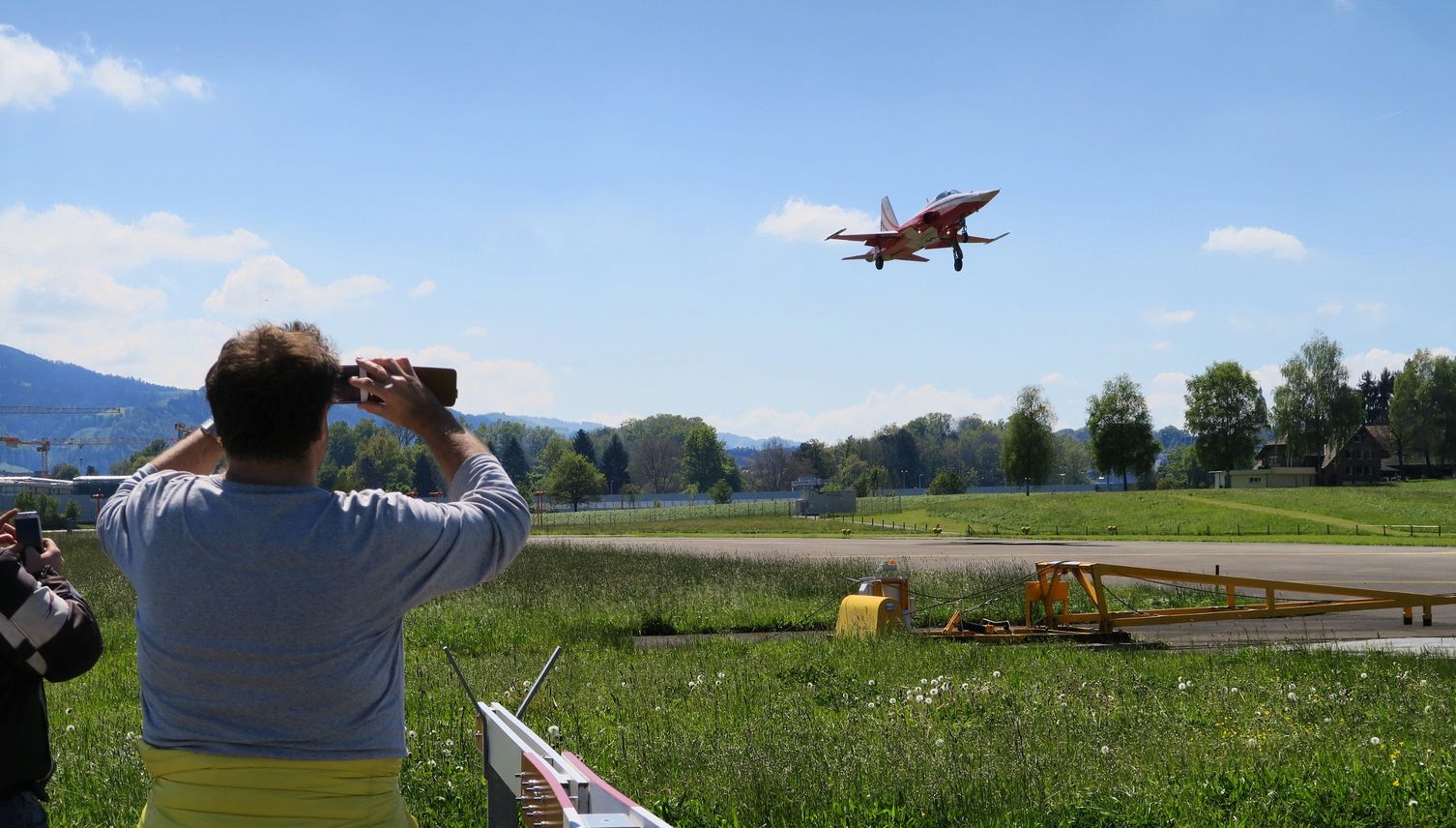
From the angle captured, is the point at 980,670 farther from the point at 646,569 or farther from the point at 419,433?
the point at 646,569

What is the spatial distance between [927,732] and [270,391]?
6.36 m

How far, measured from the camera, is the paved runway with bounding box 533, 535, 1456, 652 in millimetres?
16266

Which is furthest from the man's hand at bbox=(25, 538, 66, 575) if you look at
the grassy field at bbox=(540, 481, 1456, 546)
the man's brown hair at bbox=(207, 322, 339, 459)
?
the grassy field at bbox=(540, 481, 1456, 546)

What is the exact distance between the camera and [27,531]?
10.7ft

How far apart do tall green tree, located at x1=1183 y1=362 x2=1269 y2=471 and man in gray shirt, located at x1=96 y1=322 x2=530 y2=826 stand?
13528 centimetres

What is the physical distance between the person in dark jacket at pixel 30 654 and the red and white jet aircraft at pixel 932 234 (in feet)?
97.1

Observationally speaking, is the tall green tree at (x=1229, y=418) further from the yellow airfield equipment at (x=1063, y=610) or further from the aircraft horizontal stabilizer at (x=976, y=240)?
the yellow airfield equipment at (x=1063, y=610)

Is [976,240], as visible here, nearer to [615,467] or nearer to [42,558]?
[42,558]

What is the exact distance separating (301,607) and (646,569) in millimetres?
26202

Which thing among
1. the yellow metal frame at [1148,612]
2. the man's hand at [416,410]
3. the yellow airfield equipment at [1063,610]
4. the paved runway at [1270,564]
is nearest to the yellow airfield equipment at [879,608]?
the yellow airfield equipment at [1063,610]

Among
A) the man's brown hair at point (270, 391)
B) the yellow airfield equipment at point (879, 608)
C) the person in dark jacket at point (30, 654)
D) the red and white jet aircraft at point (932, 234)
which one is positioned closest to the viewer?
the man's brown hair at point (270, 391)

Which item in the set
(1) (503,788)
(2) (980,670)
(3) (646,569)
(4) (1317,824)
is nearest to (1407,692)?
(2) (980,670)

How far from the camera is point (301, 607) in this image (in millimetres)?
2402

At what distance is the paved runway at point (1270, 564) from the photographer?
640 inches
